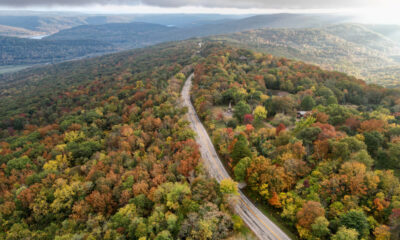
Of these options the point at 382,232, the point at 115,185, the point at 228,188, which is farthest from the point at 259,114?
the point at 115,185

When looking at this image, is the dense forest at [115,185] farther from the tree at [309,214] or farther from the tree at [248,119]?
the tree at [248,119]

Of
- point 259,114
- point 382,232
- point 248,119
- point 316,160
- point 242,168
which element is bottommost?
point 242,168

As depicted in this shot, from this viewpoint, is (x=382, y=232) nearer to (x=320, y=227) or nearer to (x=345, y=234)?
(x=345, y=234)

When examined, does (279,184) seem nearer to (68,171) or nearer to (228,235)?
(228,235)

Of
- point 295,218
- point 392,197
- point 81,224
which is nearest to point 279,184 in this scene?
point 295,218

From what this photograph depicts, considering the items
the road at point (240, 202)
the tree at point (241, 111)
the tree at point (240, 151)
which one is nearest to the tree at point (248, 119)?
the tree at point (241, 111)

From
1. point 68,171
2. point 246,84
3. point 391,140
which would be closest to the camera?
point 391,140
